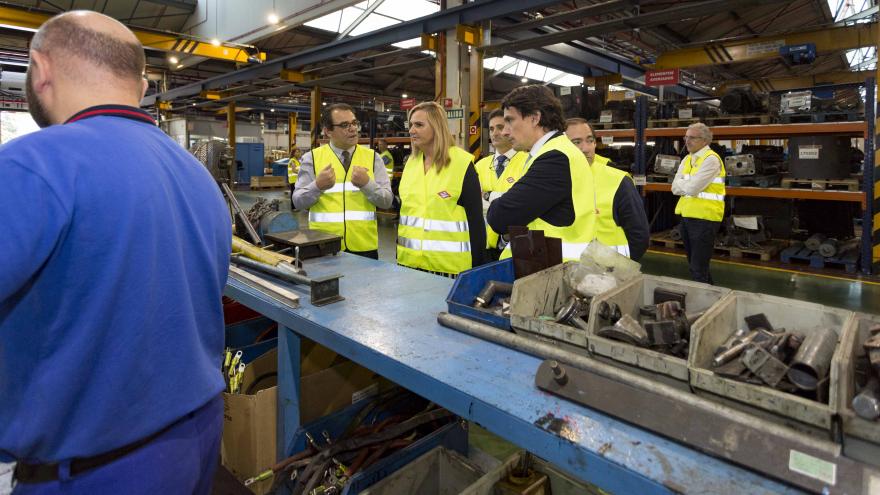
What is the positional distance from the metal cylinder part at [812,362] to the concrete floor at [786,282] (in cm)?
458

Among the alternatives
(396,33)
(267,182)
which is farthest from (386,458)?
(267,182)

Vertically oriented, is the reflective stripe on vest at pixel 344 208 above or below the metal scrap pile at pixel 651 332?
above

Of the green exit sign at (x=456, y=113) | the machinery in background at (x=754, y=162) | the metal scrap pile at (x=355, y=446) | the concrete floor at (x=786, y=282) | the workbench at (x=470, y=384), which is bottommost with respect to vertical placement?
the metal scrap pile at (x=355, y=446)

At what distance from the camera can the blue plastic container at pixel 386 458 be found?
5.87 feet

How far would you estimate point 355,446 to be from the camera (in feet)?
6.64

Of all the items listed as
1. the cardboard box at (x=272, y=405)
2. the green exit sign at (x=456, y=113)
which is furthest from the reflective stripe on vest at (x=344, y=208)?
the green exit sign at (x=456, y=113)

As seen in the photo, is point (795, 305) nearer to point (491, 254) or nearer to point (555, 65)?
point (491, 254)

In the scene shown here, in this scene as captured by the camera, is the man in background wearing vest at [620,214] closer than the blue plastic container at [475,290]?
No

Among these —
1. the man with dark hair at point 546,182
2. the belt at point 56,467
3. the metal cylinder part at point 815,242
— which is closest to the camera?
the belt at point 56,467

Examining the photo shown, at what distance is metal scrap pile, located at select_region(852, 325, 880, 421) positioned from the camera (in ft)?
2.98

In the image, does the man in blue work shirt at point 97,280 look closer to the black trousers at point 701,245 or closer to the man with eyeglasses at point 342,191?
the man with eyeglasses at point 342,191

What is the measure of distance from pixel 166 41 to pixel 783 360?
8697 mm

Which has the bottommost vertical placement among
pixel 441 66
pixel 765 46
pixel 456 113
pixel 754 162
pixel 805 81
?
pixel 754 162

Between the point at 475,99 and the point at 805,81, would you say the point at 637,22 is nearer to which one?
the point at 475,99
